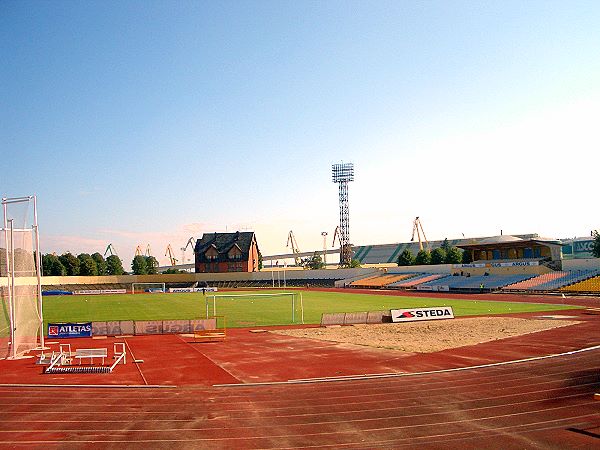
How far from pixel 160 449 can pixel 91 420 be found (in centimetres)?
391

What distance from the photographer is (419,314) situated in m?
42.2

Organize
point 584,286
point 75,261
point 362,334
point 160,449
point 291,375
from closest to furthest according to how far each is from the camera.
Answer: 1. point 160,449
2. point 291,375
3. point 362,334
4. point 584,286
5. point 75,261

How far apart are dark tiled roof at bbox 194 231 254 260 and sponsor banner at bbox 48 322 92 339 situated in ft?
333

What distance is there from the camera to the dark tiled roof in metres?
139

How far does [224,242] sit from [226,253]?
380cm

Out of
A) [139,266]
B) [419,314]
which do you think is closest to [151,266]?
[139,266]

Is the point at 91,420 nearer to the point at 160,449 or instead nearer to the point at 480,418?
the point at 160,449

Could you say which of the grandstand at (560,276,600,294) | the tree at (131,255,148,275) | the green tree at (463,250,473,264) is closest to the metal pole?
the grandstand at (560,276,600,294)

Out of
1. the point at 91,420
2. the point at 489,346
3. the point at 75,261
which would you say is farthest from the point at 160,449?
the point at 75,261

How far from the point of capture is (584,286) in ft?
218

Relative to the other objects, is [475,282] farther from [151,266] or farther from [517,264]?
[151,266]

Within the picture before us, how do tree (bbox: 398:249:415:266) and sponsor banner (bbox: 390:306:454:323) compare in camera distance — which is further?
tree (bbox: 398:249:415:266)

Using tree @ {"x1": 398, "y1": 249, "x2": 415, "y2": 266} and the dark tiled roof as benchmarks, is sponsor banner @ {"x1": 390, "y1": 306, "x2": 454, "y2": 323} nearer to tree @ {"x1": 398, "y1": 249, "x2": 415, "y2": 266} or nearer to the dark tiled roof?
tree @ {"x1": 398, "y1": 249, "x2": 415, "y2": 266}

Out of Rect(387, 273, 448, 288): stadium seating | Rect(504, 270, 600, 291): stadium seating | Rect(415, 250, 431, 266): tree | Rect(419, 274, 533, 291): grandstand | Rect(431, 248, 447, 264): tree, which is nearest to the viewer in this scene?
Rect(504, 270, 600, 291): stadium seating
